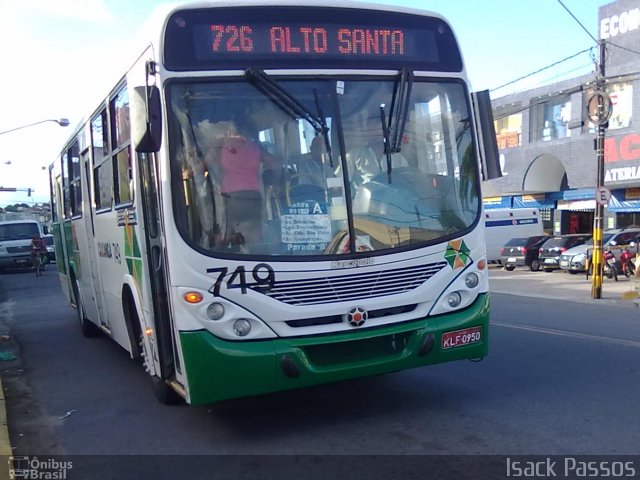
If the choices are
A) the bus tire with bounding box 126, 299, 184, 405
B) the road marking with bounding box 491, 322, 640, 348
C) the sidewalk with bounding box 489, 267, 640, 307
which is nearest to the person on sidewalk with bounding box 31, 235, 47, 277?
the sidewalk with bounding box 489, 267, 640, 307

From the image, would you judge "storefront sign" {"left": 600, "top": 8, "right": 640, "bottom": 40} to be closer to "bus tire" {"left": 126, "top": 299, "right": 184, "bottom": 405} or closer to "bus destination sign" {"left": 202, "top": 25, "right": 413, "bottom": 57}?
"bus destination sign" {"left": 202, "top": 25, "right": 413, "bottom": 57}

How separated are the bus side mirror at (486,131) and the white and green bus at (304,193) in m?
0.02

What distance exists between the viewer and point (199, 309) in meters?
5.26

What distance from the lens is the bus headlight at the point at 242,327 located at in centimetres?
528

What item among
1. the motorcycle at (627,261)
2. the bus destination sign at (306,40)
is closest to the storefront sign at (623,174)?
the motorcycle at (627,261)

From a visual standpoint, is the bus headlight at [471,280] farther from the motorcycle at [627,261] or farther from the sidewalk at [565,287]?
the motorcycle at [627,261]

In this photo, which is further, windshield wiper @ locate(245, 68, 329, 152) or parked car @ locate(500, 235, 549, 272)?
parked car @ locate(500, 235, 549, 272)

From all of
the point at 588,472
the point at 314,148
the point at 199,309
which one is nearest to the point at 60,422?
the point at 199,309

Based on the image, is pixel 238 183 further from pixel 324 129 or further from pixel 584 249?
pixel 584 249

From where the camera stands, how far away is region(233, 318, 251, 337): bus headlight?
5277 millimetres

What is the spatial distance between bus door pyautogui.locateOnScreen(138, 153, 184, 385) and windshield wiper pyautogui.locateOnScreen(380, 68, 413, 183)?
1894 mm

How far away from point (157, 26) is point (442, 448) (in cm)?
396

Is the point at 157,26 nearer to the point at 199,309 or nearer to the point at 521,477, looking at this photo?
the point at 199,309

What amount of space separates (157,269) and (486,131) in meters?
3.13
